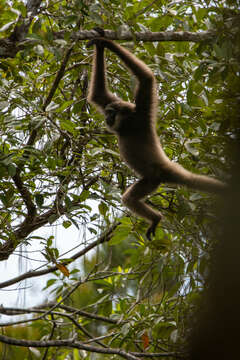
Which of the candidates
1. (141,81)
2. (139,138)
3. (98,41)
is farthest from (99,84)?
(139,138)

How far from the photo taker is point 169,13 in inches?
194

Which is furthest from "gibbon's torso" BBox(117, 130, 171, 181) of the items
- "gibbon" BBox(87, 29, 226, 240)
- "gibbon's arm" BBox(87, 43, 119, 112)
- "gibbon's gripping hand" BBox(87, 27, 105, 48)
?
"gibbon's gripping hand" BBox(87, 27, 105, 48)

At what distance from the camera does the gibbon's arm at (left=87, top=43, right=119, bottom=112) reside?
5.09 metres

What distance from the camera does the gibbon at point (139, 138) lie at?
5.41 metres

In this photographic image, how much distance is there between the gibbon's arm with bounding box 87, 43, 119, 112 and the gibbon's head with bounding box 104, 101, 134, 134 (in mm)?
192

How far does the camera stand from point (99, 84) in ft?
18.5

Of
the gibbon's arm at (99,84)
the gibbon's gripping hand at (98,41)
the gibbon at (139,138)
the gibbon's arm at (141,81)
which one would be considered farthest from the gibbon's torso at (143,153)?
the gibbon's gripping hand at (98,41)

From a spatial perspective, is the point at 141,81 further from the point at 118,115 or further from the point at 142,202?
the point at 142,202

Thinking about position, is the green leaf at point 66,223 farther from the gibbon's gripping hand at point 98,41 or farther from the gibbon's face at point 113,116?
the gibbon's gripping hand at point 98,41

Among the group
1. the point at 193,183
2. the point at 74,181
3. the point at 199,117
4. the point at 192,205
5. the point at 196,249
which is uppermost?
the point at 199,117

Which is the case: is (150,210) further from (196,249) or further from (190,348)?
(190,348)

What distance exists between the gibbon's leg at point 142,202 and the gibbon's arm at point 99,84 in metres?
1.26

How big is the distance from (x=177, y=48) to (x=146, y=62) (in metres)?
0.55

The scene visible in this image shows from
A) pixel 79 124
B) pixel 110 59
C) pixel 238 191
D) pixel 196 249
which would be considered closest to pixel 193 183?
pixel 196 249
